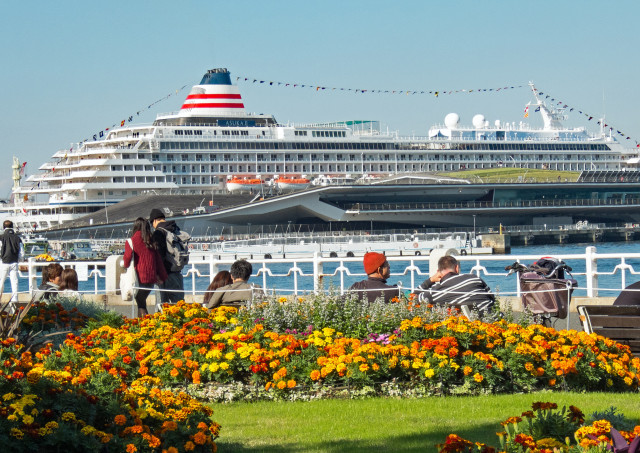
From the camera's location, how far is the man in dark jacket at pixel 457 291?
7973 millimetres

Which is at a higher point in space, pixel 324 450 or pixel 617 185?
pixel 617 185

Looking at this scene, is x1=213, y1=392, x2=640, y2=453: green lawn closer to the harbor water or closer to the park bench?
the park bench

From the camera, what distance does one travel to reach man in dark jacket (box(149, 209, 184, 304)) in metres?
10.2

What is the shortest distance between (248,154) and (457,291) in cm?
7713

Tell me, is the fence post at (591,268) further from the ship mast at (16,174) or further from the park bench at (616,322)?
the ship mast at (16,174)

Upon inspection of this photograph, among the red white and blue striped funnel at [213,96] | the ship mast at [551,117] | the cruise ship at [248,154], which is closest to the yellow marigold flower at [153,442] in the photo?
the cruise ship at [248,154]

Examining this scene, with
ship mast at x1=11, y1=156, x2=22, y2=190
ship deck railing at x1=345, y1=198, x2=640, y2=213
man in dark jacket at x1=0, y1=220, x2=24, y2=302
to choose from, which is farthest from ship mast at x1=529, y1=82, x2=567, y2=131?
man in dark jacket at x1=0, y1=220, x2=24, y2=302

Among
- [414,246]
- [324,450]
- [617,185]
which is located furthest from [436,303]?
[617,185]

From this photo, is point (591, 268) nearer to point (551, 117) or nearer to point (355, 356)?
point (355, 356)

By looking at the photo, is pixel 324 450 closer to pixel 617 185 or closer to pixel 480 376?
pixel 480 376

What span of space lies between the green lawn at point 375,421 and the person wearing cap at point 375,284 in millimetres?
2145

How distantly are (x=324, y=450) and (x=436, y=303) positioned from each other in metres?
3.30

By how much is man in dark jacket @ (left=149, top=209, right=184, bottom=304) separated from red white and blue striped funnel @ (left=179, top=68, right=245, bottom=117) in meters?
75.0

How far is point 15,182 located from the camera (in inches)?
3130
